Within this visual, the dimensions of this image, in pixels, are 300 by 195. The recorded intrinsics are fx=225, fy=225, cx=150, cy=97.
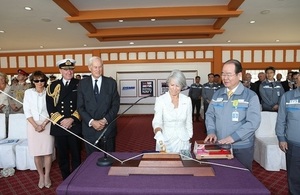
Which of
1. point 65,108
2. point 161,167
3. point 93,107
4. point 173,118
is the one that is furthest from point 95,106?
point 161,167

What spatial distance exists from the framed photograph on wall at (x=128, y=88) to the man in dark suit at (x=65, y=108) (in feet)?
22.9

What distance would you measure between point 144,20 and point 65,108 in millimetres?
3986

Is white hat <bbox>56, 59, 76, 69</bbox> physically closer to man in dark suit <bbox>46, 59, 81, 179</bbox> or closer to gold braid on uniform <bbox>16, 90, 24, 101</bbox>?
man in dark suit <bbox>46, 59, 81, 179</bbox>

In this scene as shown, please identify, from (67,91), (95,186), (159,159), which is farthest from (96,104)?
(95,186)

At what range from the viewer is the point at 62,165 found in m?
2.76

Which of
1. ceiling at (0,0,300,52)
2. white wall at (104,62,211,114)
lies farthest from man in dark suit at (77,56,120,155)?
white wall at (104,62,211,114)

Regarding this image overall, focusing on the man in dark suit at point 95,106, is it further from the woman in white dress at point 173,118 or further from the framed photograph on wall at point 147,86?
the framed photograph on wall at point 147,86

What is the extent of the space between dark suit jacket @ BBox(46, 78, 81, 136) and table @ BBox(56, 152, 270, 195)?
4.35 ft

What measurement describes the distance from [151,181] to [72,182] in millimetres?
452

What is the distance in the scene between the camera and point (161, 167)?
145cm

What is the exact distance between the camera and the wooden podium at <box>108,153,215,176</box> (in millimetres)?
1374

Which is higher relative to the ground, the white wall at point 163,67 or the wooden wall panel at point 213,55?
the wooden wall panel at point 213,55

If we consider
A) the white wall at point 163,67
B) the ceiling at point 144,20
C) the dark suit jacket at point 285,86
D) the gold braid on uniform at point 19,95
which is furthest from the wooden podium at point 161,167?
the white wall at point 163,67

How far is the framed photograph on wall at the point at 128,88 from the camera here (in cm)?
970
